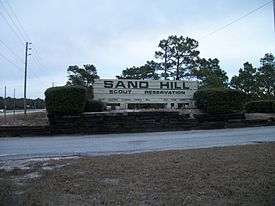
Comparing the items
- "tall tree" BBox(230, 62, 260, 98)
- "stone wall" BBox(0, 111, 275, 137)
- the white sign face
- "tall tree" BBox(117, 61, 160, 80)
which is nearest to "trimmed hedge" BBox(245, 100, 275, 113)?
the white sign face

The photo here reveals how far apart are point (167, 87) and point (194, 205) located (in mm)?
21451

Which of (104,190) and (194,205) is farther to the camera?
(104,190)

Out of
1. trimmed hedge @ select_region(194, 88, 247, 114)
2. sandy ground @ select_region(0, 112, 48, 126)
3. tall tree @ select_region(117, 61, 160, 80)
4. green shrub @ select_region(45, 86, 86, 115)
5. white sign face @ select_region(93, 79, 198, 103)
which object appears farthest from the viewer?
tall tree @ select_region(117, 61, 160, 80)

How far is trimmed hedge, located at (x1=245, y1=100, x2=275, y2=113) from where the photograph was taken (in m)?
30.7

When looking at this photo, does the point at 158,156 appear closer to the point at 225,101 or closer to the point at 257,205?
the point at 257,205

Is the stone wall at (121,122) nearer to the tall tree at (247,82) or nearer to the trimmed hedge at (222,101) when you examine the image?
the trimmed hedge at (222,101)

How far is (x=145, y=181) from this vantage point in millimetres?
7672

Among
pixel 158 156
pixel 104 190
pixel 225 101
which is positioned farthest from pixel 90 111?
pixel 104 190

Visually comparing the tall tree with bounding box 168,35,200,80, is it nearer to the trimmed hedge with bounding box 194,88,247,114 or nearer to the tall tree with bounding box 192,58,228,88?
the tall tree with bounding box 192,58,228,88

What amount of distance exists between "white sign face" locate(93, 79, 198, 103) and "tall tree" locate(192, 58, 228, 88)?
15426 millimetres

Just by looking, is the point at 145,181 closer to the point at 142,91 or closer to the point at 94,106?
the point at 94,106

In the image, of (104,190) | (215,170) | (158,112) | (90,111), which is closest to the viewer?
(104,190)

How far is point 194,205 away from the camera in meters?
6.38

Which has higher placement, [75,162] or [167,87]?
[167,87]
